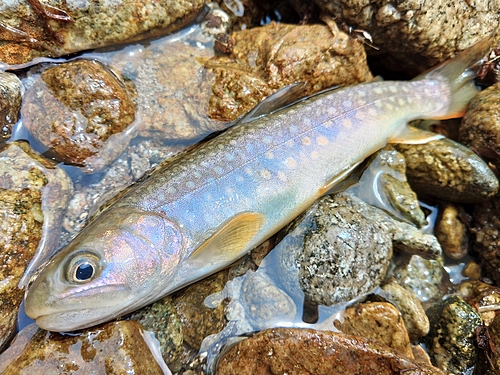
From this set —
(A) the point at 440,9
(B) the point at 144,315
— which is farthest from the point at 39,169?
(A) the point at 440,9

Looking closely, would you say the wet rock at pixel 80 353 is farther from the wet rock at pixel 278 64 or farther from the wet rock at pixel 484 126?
the wet rock at pixel 484 126

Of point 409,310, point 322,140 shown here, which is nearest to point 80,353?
point 322,140

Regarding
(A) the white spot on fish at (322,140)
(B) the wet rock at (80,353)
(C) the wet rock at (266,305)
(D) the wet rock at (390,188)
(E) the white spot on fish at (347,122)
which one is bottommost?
(C) the wet rock at (266,305)

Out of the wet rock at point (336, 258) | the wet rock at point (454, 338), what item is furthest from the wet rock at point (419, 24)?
the wet rock at point (454, 338)

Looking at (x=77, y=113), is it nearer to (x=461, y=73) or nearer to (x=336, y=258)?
(x=336, y=258)

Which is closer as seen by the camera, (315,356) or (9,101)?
(315,356)

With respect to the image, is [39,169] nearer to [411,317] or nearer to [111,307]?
[111,307]
